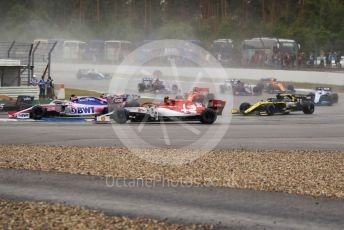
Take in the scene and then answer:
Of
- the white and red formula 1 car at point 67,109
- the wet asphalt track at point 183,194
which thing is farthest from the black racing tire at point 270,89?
the wet asphalt track at point 183,194

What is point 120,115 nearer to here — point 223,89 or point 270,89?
point 223,89

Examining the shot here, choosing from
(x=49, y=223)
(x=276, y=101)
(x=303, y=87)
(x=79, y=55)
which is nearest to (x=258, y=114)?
(x=276, y=101)

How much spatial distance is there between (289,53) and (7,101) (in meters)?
31.9

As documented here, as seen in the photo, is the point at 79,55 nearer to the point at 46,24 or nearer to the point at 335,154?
the point at 46,24

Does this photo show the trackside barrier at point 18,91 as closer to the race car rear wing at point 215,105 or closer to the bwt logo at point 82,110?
the bwt logo at point 82,110

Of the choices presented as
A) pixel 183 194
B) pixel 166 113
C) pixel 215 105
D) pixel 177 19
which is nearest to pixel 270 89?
pixel 215 105

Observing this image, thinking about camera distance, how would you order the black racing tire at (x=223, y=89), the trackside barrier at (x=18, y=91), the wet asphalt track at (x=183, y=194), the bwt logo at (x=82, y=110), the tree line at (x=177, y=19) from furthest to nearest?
1. the tree line at (x=177, y=19)
2. the black racing tire at (x=223, y=89)
3. the trackside barrier at (x=18, y=91)
4. the bwt logo at (x=82, y=110)
5. the wet asphalt track at (x=183, y=194)

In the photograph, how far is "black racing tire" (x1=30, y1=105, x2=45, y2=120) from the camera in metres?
25.8

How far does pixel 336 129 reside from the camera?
2298 centimetres

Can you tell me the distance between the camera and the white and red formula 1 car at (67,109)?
2588cm

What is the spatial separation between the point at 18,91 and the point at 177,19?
245 ft

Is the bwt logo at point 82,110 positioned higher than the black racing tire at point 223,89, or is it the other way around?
the black racing tire at point 223,89

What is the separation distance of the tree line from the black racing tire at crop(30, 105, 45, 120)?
3499cm

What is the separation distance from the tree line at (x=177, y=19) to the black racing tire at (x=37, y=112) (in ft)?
115
